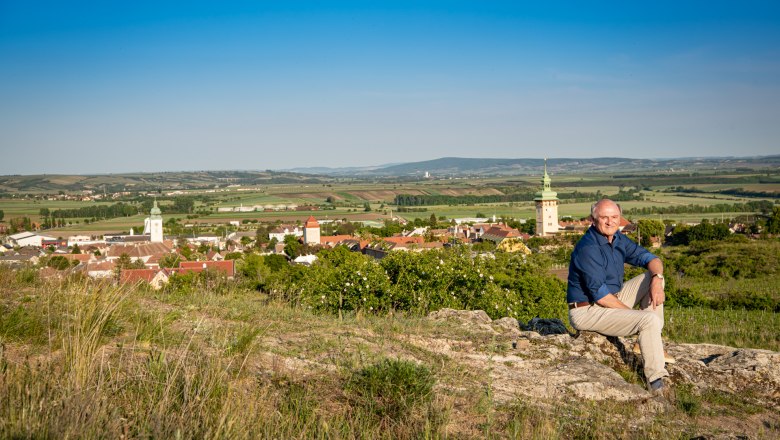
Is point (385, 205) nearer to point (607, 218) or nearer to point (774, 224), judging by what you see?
point (774, 224)

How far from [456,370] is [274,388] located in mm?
1487

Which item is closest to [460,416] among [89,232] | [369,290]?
[369,290]

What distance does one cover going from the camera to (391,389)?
4.14 m

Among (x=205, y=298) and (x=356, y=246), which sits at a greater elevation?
(x=205, y=298)

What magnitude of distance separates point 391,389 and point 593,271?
2402mm

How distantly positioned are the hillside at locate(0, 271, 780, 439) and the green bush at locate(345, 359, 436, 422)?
0.03 feet

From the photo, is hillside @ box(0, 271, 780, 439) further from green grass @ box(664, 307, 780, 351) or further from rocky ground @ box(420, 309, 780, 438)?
green grass @ box(664, 307, 780, 351)

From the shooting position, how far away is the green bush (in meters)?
4.05

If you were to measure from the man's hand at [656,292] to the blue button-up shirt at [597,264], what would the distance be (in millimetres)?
235

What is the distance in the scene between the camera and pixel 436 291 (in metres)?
10.4

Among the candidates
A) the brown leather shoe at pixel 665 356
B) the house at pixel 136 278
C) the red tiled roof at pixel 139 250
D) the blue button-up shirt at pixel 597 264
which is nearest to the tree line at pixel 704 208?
the red tiled roof at pixel 139 250

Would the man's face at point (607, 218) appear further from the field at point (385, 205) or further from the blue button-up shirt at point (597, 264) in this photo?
the field at point (385, 205)

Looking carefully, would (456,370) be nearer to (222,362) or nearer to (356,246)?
(222,362)

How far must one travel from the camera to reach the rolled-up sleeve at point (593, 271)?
219 inches
